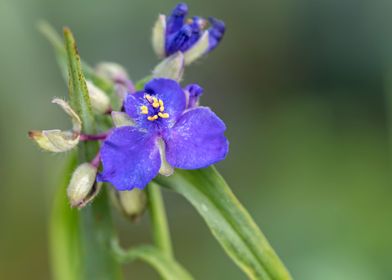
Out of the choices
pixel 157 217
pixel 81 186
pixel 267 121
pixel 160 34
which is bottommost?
pixel 267 121

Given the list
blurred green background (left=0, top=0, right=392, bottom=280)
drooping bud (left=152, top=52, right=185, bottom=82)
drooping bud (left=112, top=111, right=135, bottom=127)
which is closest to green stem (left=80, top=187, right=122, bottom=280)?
drooping bud (left=112, top=111, right=135, bottom=127)

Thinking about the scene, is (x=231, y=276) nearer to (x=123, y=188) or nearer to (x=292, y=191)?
(x=292, y=191)

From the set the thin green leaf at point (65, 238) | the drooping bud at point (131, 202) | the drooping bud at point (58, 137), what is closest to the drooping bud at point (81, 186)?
the drooping bud at point (58, 137)

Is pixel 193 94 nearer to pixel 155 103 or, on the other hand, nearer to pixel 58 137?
pixel 155 103

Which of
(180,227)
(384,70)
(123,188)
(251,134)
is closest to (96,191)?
(123,188)

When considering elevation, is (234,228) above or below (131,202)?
below

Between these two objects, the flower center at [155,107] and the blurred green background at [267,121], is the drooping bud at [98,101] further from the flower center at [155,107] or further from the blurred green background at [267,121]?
the blurred green background at [267,121]

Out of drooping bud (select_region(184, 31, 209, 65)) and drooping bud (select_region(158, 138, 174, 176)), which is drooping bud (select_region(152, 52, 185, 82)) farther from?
drooping bud (select_region(158, 138, 174, 176))

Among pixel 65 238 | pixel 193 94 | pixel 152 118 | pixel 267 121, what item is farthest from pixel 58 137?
pixel 267 121
